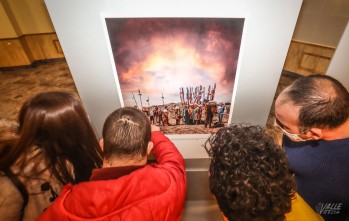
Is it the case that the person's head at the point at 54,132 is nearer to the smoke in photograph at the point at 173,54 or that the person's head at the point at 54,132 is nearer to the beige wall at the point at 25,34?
the smoke in photograph at the point at 173,54

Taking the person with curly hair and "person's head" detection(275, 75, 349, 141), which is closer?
the person with curly hair

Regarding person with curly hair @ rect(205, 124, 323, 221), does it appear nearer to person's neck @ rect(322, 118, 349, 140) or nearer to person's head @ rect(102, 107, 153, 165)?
person's head @ rect(102, 107, 153, 165)

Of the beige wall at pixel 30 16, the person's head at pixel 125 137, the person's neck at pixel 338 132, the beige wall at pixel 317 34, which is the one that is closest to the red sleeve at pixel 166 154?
the person's head at pixel 125 137

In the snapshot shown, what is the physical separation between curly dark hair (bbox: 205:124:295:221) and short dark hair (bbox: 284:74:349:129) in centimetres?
38

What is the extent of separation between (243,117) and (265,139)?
81 centimetres

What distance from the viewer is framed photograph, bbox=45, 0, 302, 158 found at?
110 centimetres

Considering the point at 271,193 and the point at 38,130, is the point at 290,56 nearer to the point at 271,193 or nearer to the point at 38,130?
the point at 271,193

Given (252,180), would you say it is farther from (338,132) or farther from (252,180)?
(338,132)

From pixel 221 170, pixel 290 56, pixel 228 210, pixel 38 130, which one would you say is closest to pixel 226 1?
pixel 221 170

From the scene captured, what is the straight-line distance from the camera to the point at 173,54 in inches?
49.5

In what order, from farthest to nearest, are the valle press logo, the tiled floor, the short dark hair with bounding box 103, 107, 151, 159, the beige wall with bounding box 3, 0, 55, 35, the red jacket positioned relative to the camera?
the beige wall with bounding box 3, 0, 55, 35 → the tiled floor → the valle press logo → the short dark hair with bounding box 103, 107, 151, 159 → the red jacket

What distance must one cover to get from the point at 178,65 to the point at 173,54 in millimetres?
84

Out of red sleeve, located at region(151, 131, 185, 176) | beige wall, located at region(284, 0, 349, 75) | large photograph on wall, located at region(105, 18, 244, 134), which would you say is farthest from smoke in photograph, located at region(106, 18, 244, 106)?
beige wall, located at region(284, 0, 349, 75)

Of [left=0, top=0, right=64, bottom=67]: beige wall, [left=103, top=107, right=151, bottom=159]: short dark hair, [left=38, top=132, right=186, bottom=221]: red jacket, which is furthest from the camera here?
[left=0, top=0, right=64, bottom=67]: beige wall
